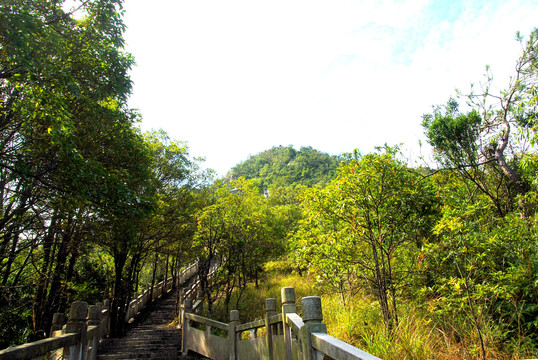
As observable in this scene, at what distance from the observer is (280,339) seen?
5234mm

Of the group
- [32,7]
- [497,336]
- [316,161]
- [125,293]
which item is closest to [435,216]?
[497,336]

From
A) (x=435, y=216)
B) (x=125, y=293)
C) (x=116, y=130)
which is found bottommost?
(x=125, y=293)

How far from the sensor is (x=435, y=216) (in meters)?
6.46

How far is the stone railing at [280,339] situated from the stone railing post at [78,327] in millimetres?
3031

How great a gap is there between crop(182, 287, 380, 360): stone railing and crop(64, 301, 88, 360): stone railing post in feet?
9.94

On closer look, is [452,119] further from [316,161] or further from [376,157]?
[316,161]

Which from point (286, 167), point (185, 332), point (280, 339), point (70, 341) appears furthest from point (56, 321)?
point (286, 167)

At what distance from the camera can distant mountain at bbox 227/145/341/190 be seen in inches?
2788

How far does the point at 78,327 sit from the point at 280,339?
330cm

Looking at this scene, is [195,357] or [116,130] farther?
[195,357]

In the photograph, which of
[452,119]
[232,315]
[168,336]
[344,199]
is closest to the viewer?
[344,199]

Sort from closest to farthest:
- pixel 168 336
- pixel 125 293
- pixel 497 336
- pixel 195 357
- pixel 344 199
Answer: pixel 497 336 < pixel 344 199 < pixel 195 357 < pixel 168 336 < pixel 125 293

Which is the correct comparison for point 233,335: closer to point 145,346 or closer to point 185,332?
point 185,332

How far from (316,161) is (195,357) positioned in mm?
73921
